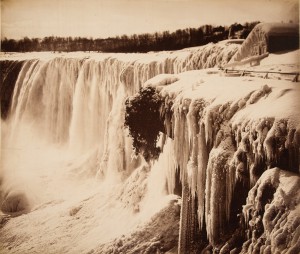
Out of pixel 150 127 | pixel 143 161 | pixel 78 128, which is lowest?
pixel 143 161

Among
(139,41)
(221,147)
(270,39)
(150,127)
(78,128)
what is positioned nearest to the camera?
(221,147)

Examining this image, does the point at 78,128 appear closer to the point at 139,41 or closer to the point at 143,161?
the point at 143,161

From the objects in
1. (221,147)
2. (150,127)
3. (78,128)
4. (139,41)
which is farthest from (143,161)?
(221,147)

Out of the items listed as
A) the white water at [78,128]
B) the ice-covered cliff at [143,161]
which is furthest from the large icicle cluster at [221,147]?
the white water at [78,128]

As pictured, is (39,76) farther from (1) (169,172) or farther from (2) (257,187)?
(2) (257,187)

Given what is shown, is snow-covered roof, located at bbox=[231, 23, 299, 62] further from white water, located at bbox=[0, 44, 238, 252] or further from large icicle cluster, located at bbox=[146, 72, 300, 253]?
large icicle cluster, located at bbox=[146, 72, 300, 253]

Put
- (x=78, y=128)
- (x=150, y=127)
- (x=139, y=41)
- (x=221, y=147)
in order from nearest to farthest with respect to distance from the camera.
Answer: (x=221, y=147) < (x=150, y=127) < (x=139, y=41) < (x=78, y=128)

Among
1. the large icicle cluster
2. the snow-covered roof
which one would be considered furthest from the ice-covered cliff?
the snow-covered roof
